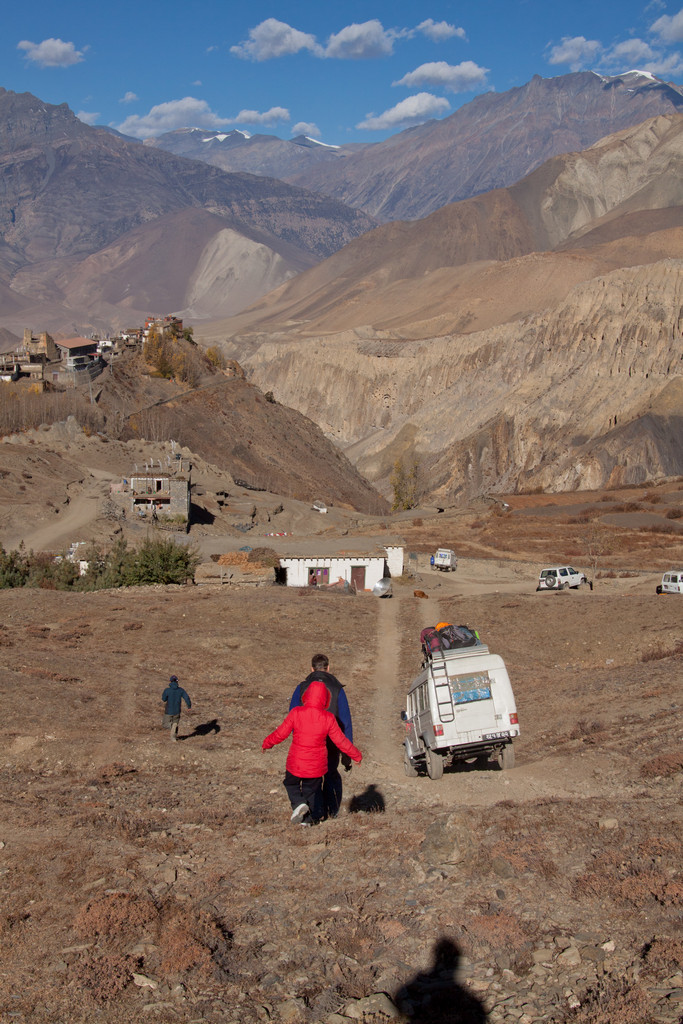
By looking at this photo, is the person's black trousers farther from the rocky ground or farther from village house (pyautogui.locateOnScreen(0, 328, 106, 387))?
village house (pyautogui.locateOnScreen(0, 328, 106, 387))

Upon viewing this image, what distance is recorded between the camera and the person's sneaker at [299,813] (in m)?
10.3

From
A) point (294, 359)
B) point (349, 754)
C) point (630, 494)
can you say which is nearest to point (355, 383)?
point (294, 359)

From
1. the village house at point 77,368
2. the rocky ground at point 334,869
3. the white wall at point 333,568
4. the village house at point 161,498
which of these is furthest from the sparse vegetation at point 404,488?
the rocky ground at point 334,869

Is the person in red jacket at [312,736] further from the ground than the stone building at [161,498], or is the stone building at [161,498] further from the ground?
the stone building at [161,498]

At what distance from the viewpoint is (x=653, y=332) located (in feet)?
391

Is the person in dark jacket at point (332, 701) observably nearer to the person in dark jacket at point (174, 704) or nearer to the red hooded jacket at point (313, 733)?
the red hooded jacket at point (313, 733)

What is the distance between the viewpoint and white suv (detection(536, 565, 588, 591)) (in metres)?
39.6

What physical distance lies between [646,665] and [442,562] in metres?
26.4

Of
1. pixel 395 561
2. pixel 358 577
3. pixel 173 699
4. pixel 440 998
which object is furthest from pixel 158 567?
pixel 440 998

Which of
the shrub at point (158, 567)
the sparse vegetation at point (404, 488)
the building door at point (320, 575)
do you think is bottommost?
the building door at point (320, 575)

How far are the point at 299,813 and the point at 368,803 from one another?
5.59 ft

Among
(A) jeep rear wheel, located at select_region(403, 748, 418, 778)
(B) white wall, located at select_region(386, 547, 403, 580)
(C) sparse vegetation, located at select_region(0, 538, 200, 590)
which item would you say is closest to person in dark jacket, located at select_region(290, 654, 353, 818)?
(A) jeep rear wheel, located at select_region(403, 748, 418, 778)

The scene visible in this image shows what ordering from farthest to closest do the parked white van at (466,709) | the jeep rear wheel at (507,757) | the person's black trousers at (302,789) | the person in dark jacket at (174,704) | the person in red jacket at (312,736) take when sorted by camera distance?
the person in dark jacket at (174,704), the jeep rear wheel at (507,757), the parked white van at (466,709), the person's black trousers at (302,789), the person in red jacket at (312,736)

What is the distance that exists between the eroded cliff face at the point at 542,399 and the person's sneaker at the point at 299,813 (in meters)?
96.6
